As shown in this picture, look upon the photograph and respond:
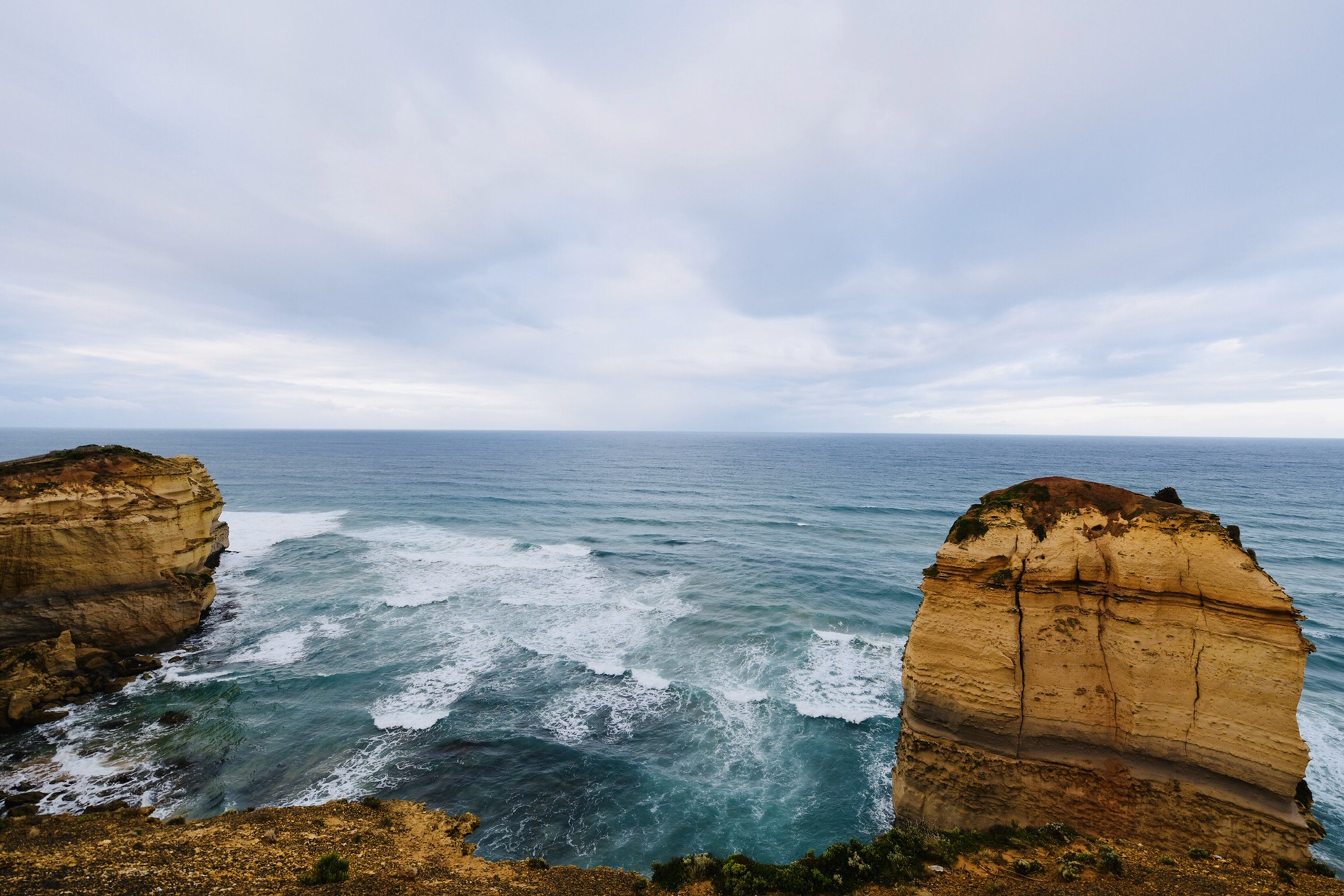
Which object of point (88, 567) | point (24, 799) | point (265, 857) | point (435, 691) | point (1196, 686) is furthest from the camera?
point (88, 567)

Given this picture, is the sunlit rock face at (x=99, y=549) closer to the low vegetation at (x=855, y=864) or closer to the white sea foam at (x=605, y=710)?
the white sea foam at (x=605, y=710)

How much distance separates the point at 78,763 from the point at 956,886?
27.8m

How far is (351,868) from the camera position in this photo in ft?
40.2

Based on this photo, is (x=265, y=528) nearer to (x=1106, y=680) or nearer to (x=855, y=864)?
(x=855, y=864)

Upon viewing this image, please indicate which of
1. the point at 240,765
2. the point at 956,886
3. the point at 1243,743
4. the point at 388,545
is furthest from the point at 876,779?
the point at 388,545

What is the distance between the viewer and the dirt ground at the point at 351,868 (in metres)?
10.9

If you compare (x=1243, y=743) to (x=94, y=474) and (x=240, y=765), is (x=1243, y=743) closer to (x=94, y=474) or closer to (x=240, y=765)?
(x=240, y=765)

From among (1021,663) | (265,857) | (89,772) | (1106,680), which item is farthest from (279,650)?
(1106,680)

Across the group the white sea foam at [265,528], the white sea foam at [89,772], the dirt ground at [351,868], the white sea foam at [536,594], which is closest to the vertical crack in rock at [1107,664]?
the dirt ground at [351,868]

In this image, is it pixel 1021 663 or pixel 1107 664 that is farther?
pixel 1021 663

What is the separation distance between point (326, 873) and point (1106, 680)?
774 inches

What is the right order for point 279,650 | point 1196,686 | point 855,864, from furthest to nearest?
point 279,650
point 1196,686
point 855,864

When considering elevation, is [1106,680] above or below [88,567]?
above

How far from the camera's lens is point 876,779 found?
18.6 meters
